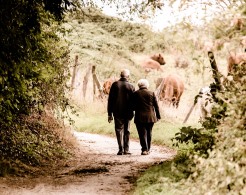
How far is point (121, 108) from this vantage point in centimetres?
1103

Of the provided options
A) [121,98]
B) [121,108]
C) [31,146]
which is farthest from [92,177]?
[121,98]

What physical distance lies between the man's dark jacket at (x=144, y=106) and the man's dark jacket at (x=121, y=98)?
18cm

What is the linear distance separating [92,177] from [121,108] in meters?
3.20

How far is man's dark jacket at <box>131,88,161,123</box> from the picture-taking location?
10969 mm

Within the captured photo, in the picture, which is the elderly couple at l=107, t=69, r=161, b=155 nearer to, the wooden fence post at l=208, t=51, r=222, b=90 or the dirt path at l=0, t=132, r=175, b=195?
the dirt path at l=0, t=132, r=175, b=195

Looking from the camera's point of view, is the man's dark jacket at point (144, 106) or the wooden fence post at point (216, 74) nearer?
the wooden fence post at point (216, 74)

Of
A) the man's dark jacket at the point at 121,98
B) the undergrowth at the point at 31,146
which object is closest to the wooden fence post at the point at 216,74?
the man's dark jacket at the point at 121,98

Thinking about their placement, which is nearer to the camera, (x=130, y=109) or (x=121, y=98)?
(x=121, y=98)

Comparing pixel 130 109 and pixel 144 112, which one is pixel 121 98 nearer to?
pixel 130 109

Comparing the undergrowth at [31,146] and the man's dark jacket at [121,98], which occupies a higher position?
the man's dark jacket at [121,98]

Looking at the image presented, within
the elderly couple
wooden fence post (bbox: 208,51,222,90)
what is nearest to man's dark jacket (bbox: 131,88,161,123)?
the elderly couple

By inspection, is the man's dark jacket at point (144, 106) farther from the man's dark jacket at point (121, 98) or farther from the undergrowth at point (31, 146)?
the undergrowth at point (31, 146)

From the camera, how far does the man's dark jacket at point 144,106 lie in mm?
10969

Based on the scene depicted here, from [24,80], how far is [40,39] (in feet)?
2.57
